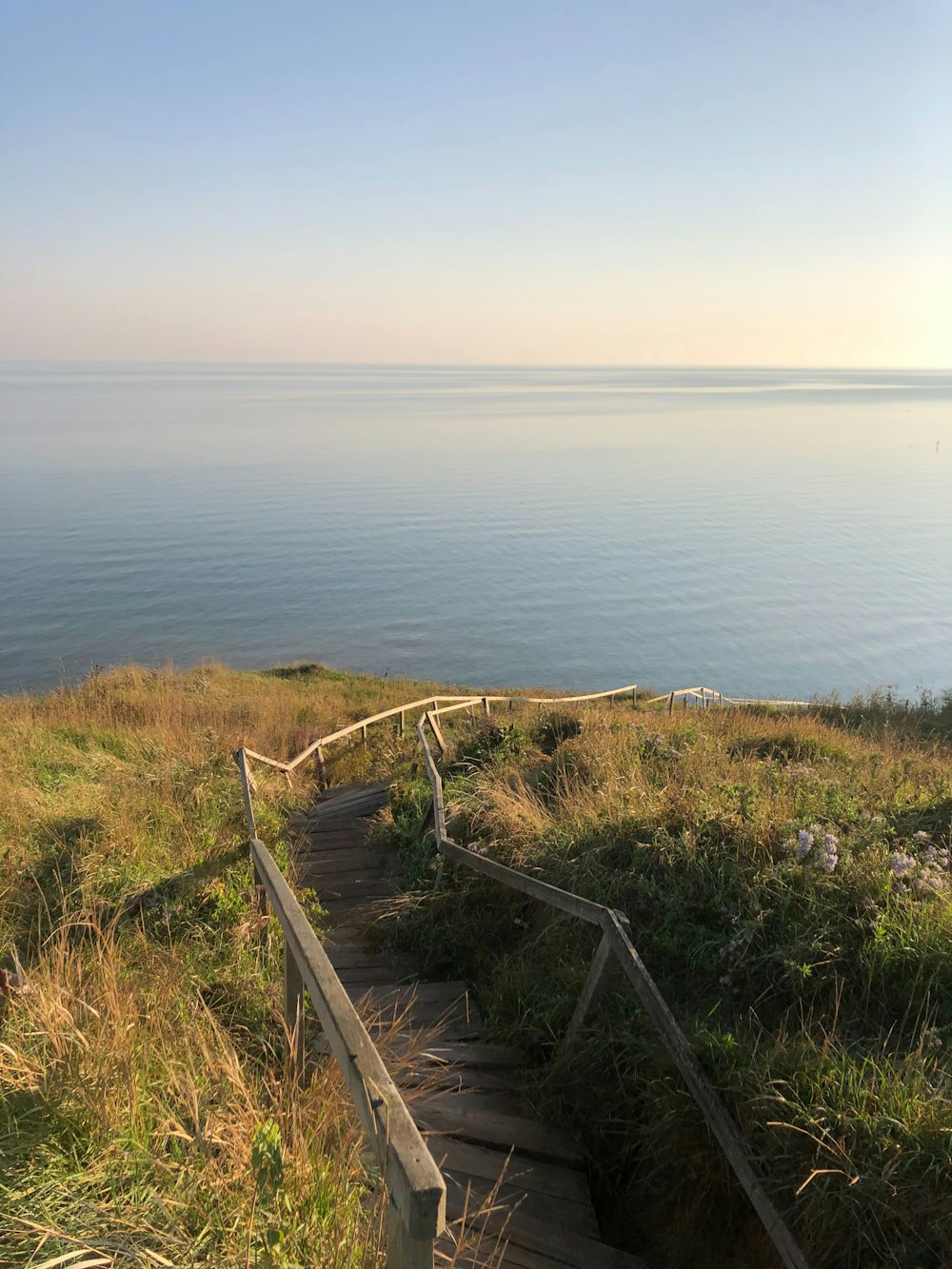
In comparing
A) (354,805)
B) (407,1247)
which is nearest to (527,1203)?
(407,1247)

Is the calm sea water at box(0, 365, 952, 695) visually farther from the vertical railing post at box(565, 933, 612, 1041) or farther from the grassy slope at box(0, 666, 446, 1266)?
the vertical railing post at box(565, 933, 612, 1041)

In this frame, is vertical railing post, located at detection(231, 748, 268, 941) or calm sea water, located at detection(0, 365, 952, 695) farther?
calm sea water, located at detection(0, 365, 952, 695)

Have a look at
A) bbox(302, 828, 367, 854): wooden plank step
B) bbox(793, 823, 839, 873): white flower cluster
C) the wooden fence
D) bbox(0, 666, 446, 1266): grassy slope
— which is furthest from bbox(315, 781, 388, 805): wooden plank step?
bbox(793, 823, 839, 873): white flower cluster

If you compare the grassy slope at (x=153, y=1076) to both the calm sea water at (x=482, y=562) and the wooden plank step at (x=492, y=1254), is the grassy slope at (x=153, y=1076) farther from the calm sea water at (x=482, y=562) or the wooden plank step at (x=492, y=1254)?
the calm sea water at (x=482, y=562)

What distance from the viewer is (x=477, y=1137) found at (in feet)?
13.3

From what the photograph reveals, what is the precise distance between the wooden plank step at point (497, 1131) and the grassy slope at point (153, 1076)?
0.86 meters

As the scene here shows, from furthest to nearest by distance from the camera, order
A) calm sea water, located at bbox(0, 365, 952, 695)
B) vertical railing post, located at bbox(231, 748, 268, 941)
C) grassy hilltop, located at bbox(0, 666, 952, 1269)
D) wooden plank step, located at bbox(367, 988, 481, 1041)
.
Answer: calm sea water, located at bbox(0, 365, 952, 695) < vertical railing post, located at bbox(231, 748, 268, 941) < wooden plank step, located at bbox(367, 988, 481, 1041) < grassy hilltop, located at bbox(0, 666, 952, 1269)

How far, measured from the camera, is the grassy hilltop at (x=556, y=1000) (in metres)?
2.45

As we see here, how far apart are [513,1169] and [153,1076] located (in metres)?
1.90

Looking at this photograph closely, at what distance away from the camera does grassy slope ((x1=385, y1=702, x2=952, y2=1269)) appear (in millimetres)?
3295

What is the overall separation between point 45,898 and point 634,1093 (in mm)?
4656

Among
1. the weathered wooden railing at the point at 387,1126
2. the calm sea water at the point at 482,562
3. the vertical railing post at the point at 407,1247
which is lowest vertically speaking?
the calm sea water at the point at 482,562

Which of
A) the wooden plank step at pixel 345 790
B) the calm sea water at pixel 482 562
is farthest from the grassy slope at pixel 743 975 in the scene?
the calm sea water at pixel 482 562

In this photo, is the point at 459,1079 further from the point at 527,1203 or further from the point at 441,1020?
the point at 441,1020
